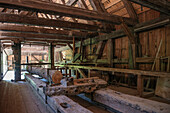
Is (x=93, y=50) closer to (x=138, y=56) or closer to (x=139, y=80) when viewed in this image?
(x=138, y=56)

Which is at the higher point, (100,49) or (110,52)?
(100,49)

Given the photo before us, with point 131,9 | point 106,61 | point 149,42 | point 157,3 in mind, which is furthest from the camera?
point 106,61

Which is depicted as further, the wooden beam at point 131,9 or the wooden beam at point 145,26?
the wooden beam at point 131,9

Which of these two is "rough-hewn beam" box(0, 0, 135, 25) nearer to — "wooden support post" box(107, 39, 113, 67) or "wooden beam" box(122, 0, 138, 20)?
"wooden beam" box(122, 0, 138, 20)

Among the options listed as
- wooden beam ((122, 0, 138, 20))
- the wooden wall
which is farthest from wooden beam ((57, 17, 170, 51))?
wooden beam ((122, 0, 138, 20))

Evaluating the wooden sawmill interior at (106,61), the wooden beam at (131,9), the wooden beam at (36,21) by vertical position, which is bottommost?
the wooden sawmill interior at (106,61)

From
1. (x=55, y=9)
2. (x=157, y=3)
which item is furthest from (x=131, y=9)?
(x=55, y=9)

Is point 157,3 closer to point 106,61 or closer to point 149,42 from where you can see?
point 149,42

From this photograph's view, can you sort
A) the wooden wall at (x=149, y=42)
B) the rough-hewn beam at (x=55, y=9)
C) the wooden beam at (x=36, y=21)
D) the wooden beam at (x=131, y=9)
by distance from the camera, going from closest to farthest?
1. the rough-hewn beam at (x=55, y=9)
2. the wooden beam at (x=36, y=21)
3. the wooden wall at (x=149, y=42)
4. the wooden beam at (x=131, y=9)

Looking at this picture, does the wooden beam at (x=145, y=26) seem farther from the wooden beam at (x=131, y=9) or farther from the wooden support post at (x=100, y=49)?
the wooden beam at (x=131, y=9)

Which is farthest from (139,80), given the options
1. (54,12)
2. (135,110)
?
(54,12)

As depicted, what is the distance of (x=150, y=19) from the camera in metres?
5.19

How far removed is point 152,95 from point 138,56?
6.13ft

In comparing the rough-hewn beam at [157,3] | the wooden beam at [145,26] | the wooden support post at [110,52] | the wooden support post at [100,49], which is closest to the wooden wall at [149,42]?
the wooden beam at [145,26]
